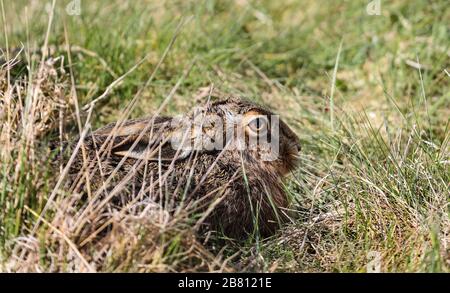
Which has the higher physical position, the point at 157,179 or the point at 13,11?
the point at 13,11

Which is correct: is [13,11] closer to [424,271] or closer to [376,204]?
[376,204]

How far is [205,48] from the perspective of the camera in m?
6.32

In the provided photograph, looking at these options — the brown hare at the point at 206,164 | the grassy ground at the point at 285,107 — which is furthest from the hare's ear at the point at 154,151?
the grassy ground at the point at 285,107

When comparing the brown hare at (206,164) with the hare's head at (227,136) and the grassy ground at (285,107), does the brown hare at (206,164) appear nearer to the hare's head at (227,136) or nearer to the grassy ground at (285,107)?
the hare's head at (227,136)

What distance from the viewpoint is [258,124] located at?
445 centimetres

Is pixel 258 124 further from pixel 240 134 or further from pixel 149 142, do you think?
pixel 149 142

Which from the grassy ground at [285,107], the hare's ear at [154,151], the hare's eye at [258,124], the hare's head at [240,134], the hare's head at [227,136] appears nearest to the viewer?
the grassy ground at [285,107]

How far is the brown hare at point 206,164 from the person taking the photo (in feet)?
12.3

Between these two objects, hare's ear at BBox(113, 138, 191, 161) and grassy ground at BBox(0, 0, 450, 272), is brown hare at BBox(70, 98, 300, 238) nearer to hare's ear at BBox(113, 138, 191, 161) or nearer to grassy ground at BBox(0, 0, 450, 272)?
hare's ear at BBox(113, 138, 191, 161)

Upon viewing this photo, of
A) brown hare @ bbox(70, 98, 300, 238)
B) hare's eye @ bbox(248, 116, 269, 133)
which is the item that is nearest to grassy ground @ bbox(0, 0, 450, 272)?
brown hare @ bbox(70, 98, 300, 238)

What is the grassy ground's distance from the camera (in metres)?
3.49

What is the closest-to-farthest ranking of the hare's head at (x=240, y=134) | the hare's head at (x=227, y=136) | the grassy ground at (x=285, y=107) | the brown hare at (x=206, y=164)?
the grassy ground at (x=285, y=107), the brown hare at (x=206, y=164), the hare's head at (x=227, y=136), the hare's head at (x=240, y=134)
